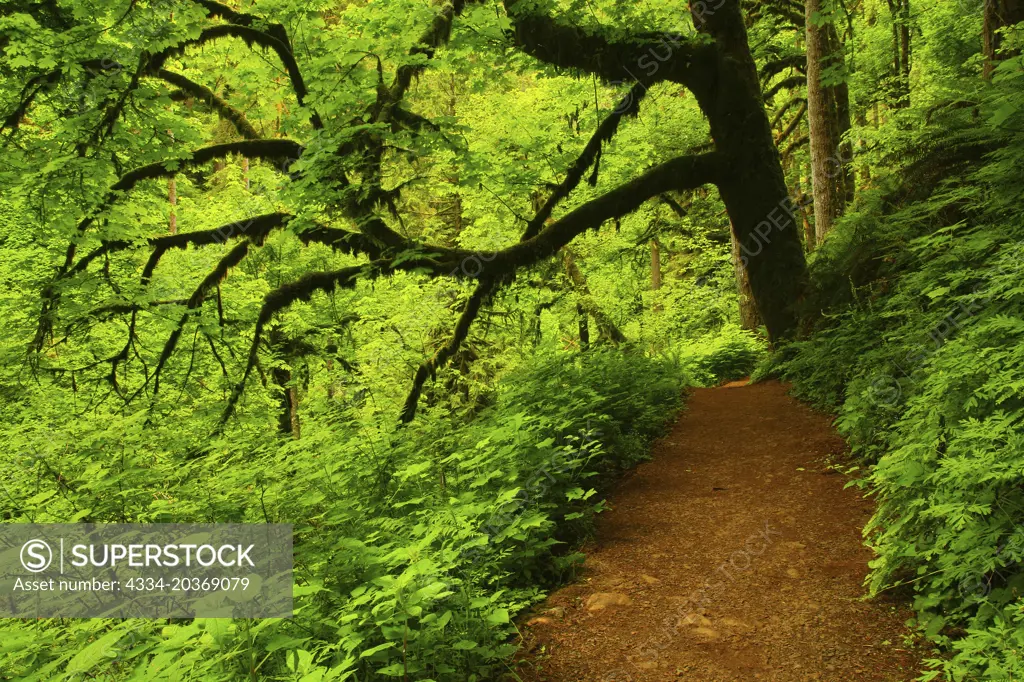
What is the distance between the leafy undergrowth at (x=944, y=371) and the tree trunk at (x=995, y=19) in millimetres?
856

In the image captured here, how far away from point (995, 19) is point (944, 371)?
20.3 ft

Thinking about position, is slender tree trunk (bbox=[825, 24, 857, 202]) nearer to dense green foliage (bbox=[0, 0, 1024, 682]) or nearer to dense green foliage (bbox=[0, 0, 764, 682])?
dense green foliage (bbox=[0, 0, 1024, 682])

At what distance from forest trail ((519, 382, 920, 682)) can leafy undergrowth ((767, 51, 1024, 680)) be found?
299mm

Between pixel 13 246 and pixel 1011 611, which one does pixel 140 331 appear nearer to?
pixel 13 246

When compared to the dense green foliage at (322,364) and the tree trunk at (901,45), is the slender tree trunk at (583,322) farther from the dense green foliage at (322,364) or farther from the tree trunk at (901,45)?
the tree trunk at (901,45)

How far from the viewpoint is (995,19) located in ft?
25.1

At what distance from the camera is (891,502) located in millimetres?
4195

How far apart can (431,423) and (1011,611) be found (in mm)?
6357

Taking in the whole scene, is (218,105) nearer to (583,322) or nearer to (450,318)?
(450,318)

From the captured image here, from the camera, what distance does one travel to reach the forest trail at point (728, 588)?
3.49 meters

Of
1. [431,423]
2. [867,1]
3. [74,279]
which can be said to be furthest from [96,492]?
[867,1]

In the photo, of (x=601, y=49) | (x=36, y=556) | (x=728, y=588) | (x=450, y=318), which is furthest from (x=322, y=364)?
(x=728, y=588)

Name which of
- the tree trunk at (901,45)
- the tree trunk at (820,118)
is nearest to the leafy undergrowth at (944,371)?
the tree trunk at (820,118)

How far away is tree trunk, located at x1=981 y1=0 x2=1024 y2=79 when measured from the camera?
706 cm
